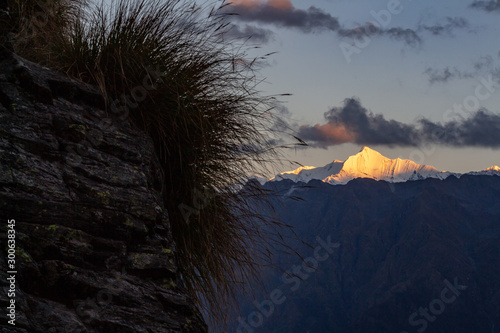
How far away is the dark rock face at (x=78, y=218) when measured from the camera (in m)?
2.03

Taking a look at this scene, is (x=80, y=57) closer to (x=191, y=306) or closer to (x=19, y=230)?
(x=19, y=230)

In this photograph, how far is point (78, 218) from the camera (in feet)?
7.54

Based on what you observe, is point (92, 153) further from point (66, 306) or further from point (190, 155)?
point (66, 306)

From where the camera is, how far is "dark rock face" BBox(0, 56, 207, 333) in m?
2.03

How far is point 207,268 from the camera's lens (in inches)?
125

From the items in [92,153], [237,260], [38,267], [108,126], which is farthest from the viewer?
[237,260]

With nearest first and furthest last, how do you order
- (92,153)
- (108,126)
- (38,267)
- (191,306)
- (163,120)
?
(38,267) < (191,306) < (92,153) < (108,126) < (163,120)

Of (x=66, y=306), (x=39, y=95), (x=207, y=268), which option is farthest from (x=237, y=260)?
(x=39, y=95)

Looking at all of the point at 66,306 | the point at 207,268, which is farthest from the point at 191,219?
the point at 66,306

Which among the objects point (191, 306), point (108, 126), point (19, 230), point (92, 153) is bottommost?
point (191, 306)

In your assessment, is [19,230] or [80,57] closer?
[19,230]

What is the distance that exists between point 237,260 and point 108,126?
1.33m

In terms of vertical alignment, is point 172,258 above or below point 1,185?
below

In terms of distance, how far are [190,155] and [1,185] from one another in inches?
50.3
